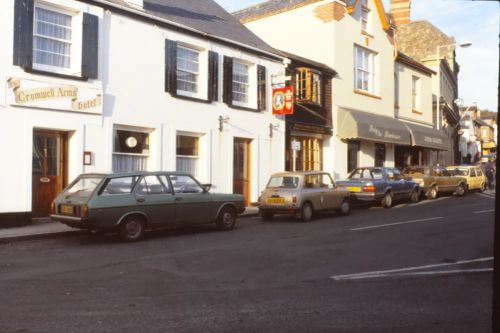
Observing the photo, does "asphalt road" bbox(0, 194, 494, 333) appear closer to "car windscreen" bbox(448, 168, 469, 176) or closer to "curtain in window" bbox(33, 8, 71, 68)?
"curtain in window" bbox(33, 8, 71, 68)

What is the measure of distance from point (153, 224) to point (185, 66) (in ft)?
25.0

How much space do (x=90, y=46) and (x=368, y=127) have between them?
14.0m

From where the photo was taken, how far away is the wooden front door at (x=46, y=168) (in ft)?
41.9

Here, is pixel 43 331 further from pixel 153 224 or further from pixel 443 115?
pixel 443 115

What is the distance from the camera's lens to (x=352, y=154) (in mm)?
24141

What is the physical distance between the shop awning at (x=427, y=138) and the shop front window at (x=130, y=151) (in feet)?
56.7

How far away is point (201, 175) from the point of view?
55.3ft

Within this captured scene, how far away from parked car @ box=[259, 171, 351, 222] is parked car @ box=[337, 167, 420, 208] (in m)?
2.67

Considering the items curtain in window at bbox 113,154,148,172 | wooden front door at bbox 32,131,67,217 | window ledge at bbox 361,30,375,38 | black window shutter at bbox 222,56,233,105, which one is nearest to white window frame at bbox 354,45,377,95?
window ledge at bbox 361,30,375,38

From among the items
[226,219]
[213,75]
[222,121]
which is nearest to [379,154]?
[222,121]

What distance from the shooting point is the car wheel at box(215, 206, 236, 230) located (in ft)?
39.5

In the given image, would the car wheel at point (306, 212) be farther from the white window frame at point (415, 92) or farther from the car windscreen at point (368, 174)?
the white window frame at point (415, 92)

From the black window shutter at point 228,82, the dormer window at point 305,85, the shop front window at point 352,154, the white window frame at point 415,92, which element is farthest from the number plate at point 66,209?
the white window frame at point 415,92

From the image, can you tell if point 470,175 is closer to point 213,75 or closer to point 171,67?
point 213,75
